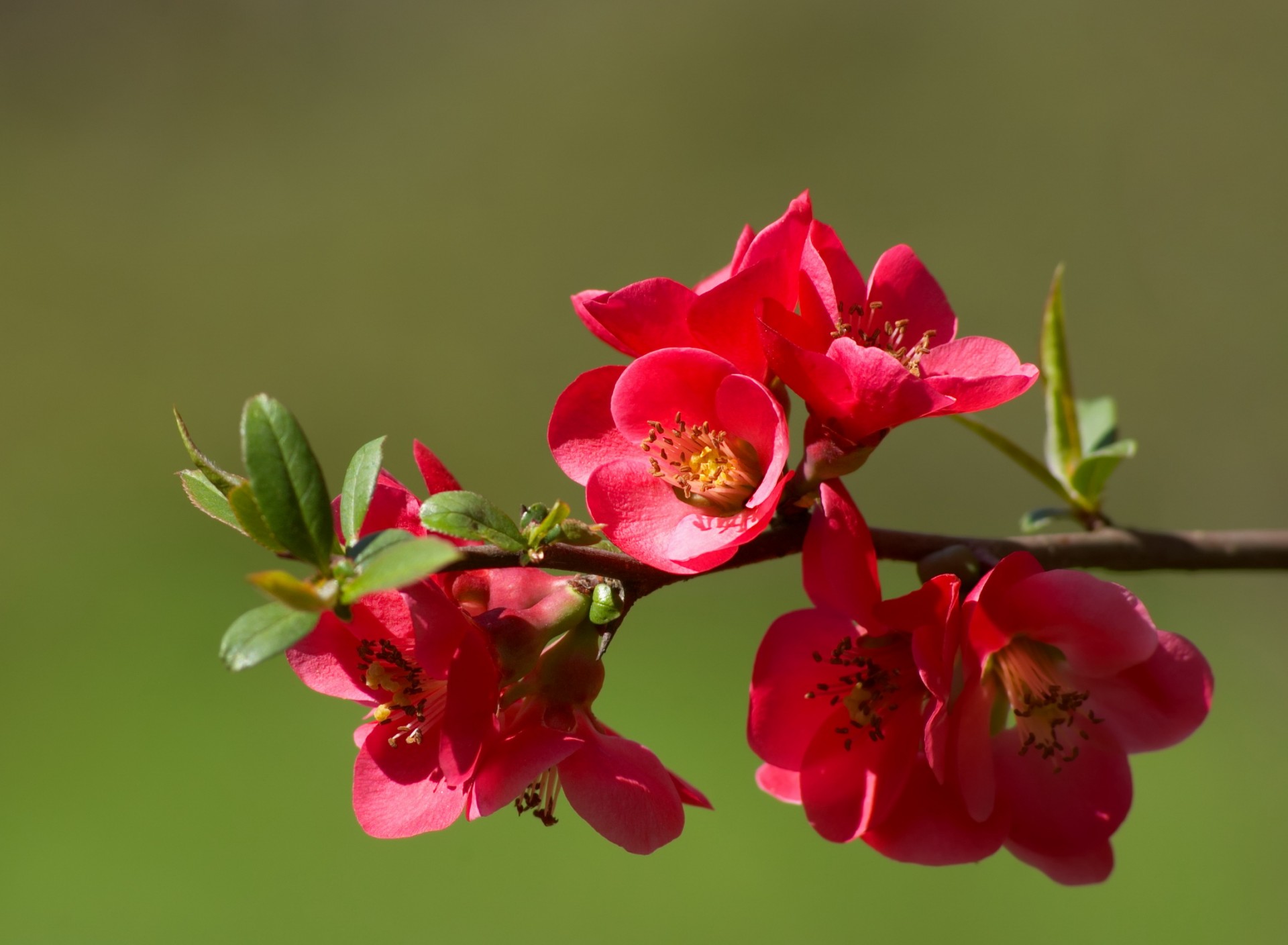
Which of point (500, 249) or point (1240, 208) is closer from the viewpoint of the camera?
point (1240, 208)

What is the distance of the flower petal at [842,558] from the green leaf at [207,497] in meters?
0.29

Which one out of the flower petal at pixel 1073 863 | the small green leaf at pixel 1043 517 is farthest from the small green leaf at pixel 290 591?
the small green leaf at pixel 1043 517

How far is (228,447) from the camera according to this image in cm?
542

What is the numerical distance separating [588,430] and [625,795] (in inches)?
7.8

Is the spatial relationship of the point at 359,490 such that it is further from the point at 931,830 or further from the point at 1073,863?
the point at 1073,863

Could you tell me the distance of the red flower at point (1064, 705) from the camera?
54cm

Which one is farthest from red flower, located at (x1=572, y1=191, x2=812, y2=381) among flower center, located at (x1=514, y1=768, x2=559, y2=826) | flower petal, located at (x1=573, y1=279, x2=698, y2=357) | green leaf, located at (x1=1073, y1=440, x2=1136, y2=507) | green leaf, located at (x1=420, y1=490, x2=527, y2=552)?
green leaf, located at (x1=1073, y1=440, x2=1136, y2=507)

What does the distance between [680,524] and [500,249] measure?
5.83 m

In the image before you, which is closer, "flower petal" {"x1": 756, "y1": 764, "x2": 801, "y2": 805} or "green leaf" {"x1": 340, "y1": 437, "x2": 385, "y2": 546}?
"green leaf" {"x1": 340, "y1": 437, "x2": 385, "y2": 546}

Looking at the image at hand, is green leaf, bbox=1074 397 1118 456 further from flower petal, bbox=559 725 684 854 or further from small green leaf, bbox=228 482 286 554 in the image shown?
small green leaf, bbox=228 482 286 554

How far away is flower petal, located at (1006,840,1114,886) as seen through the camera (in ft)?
2.03

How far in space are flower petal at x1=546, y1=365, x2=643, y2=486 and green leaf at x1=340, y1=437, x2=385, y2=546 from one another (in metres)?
0.12

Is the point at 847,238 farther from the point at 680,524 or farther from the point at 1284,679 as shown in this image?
the point at 680,524

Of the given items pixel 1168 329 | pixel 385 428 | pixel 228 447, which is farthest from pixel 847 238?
pixel 228 447
